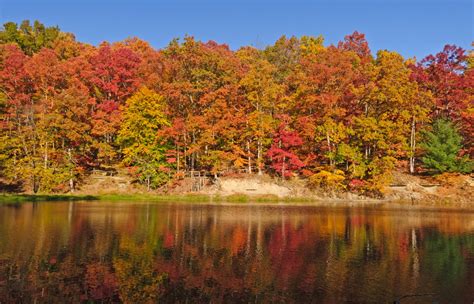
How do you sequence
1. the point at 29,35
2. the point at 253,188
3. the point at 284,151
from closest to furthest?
the point at 253,188
the point at 284,151
the point at 29,35

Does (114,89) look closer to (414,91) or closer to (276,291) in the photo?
(414,91)

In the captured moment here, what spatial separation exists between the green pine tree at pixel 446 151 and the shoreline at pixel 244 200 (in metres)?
4.25

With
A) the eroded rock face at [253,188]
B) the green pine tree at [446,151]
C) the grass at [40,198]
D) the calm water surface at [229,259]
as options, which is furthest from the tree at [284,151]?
the grass at [40,198]

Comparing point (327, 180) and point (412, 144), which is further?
point (412, 144)

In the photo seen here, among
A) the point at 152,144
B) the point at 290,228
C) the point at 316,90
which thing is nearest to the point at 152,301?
the point at 290,228

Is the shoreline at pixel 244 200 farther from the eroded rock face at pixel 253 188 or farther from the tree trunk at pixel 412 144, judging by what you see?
the tree trunk at pixel 412 144

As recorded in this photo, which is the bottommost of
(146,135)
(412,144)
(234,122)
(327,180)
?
(327,180)

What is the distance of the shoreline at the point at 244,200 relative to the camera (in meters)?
48.2

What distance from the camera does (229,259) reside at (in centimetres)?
1983

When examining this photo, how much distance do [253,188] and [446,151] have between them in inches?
974

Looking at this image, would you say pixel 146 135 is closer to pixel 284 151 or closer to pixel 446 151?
pixel 284 151

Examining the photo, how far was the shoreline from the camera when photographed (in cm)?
4819

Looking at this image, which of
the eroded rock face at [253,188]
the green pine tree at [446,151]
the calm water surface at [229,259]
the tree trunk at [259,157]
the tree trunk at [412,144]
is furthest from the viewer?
the tree trunk at [412,144]

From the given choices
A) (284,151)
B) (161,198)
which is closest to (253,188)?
(284,151)
